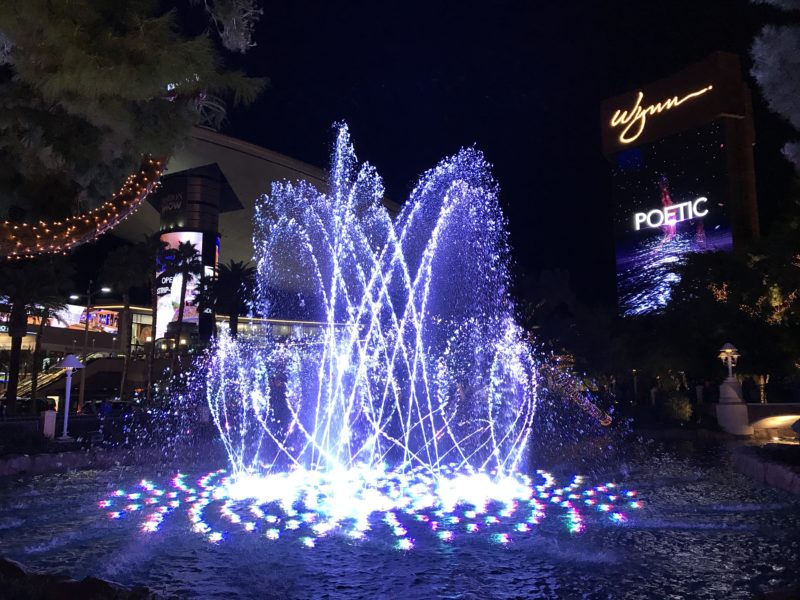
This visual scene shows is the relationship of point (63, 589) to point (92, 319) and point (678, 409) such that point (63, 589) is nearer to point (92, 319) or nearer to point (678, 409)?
point (678, 409)

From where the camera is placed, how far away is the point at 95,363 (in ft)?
161

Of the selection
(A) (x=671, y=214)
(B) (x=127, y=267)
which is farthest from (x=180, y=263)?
(A) (x=671, y=214)

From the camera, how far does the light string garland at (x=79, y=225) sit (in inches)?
212

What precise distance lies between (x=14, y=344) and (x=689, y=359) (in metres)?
29.1

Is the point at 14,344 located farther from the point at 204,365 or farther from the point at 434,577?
the point at 434,577

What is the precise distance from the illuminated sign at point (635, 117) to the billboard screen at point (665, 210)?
1.60 meters

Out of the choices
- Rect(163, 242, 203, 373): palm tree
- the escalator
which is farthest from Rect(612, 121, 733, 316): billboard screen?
the escalator

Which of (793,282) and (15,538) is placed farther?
(793,282)

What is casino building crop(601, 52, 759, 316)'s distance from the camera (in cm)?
5341

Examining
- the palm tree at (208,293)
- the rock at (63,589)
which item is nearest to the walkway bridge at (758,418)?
the rock at (63,589)

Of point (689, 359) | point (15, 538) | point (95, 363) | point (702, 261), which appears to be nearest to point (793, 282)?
point (689, 359)

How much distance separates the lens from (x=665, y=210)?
57.3 m

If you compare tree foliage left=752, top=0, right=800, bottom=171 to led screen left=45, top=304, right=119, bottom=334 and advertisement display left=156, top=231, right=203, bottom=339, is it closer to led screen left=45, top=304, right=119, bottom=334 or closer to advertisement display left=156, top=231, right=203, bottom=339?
led screen left=45, top=304, right=119, bottom=334

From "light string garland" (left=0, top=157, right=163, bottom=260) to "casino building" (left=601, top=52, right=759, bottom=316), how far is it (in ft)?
164
